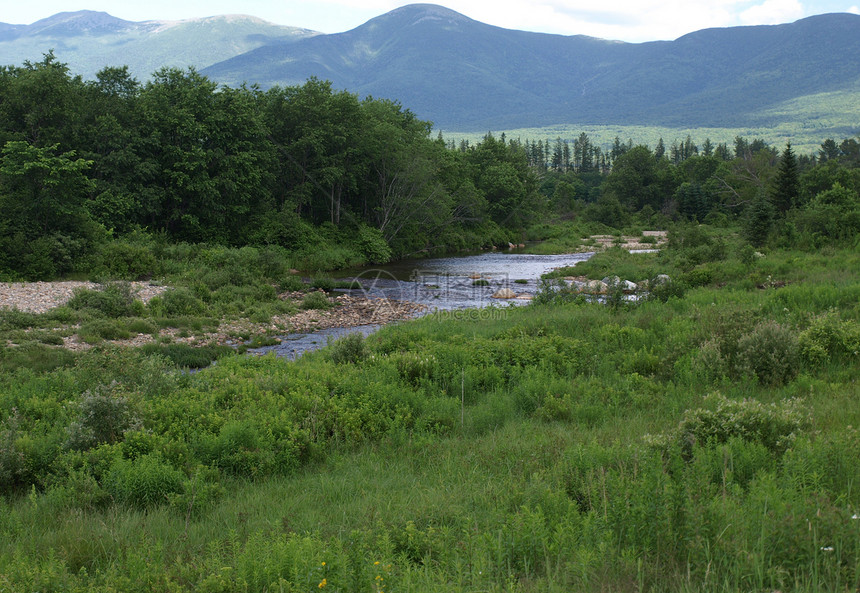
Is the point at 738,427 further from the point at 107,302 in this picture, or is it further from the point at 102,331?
the point at 107,302

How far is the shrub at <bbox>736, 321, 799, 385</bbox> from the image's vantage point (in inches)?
348

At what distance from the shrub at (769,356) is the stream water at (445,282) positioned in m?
11.9

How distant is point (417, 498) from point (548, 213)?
86.8 metres

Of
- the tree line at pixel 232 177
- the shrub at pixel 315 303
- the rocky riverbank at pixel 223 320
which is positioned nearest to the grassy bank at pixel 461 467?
the rocky riverbank at pixel 223 320

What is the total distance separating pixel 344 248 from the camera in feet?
145

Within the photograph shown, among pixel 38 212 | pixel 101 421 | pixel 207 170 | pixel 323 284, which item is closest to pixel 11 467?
pixel 101 421

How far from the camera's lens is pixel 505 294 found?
2719cm

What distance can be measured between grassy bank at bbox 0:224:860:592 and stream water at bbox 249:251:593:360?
7661 mm

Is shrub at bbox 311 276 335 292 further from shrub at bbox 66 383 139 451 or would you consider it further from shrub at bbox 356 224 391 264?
shrub at bbox 66 383 139 451

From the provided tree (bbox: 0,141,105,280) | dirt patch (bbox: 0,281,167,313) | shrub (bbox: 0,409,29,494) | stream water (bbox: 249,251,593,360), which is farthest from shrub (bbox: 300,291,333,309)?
shrub (bbox: 0,409,29,494)

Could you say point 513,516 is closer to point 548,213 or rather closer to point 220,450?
point 220,450

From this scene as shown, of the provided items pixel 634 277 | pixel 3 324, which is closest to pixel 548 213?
pixel 634 277

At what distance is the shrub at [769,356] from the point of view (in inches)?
348

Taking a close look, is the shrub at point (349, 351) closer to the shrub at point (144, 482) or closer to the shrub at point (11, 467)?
the shrub at point (144, 482)
